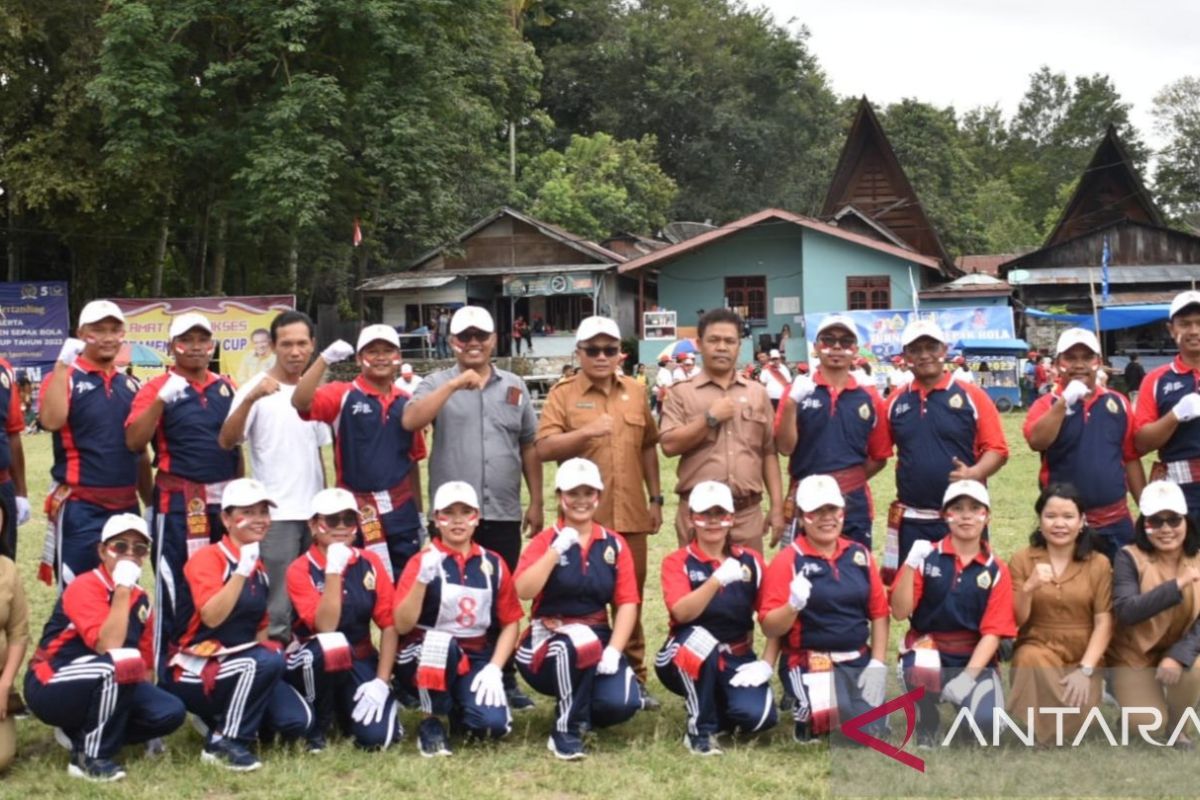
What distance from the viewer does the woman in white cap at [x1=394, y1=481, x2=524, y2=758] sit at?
5621 millimetres

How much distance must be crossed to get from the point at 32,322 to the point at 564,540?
92.0 feet

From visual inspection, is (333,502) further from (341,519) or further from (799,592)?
(799,592)

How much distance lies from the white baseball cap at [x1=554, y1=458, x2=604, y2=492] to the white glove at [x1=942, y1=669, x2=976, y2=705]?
6.26ft

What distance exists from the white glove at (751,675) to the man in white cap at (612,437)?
770mm

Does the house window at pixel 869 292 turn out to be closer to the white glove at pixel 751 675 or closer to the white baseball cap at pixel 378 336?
the white baseball cap at pixel 378 336

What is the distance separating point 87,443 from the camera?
6168mm

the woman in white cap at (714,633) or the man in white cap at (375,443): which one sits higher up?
the man in white cap at (375,443)

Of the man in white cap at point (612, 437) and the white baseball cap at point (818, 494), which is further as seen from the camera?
the man in white cap at point (612, 437)

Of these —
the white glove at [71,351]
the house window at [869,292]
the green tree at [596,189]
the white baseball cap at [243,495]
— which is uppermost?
the green tree at [596,189]

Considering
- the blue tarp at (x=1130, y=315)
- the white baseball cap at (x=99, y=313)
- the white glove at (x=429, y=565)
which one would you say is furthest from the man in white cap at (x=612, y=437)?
the blue tarp at (x=1130, y=315)

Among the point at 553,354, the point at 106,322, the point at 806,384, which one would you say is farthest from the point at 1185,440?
the point at 553,354

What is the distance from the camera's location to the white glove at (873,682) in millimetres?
5570

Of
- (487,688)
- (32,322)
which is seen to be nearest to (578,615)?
(487,688)

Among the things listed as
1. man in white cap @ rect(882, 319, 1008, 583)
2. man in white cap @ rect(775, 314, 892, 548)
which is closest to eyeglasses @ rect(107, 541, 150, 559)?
man in white cap @ rect(775, 314, 892, 548)
